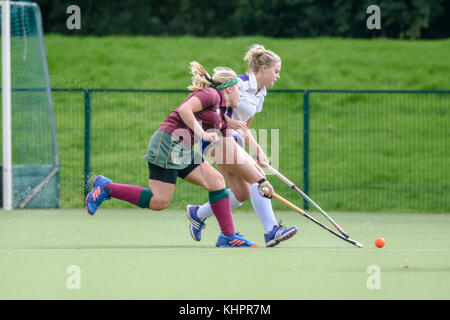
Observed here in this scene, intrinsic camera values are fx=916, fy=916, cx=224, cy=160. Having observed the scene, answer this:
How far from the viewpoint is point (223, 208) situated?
714cm

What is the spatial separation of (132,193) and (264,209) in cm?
107

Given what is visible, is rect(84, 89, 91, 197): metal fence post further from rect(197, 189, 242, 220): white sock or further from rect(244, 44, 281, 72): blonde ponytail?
rect(244, 44, 281, 72): blonde ponytail

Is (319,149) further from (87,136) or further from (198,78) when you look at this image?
(198,78)

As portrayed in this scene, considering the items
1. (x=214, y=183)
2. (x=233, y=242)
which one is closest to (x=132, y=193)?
(x=214, y=183)

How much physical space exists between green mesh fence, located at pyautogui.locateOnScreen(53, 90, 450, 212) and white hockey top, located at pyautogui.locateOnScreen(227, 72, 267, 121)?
15.0 ft

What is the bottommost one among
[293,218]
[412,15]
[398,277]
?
[293,218]

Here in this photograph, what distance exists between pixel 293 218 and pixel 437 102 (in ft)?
12.8

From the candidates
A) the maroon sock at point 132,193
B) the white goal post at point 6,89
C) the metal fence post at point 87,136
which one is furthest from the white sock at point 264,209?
the metal fence post at point 87,136

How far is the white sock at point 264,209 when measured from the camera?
7.27m

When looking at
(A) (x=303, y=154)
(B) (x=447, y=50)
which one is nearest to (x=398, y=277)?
(A) (x=303, y=154)

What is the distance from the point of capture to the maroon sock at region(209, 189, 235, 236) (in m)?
7.14
